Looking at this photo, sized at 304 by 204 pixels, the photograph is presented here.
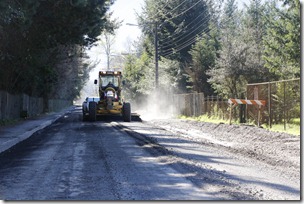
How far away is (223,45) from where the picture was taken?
3559 cm

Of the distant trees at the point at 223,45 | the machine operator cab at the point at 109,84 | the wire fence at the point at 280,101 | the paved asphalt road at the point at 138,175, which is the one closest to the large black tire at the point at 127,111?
the machine operator cab at the point at 109,84

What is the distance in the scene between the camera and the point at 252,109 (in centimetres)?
2336

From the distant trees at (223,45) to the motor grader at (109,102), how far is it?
7183mm

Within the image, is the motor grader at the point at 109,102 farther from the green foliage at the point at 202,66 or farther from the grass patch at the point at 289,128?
the green foliage at the point at 202,66

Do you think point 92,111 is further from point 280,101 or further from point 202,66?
point 202,66

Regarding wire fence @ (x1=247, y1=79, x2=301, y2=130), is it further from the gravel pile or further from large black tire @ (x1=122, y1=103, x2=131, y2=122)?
large black tire @ (x1=122, y1=103, x2=131, y2=122)

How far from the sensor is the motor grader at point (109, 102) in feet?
97.8

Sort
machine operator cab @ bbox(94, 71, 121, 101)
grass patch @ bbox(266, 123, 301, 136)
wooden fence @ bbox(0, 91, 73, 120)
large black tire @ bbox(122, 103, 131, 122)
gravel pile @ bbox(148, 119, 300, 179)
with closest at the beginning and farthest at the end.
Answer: gravel pile @ bbox(148, 119, 300, 179) < grass patch @ bbox(266, 123, 301, 136) < wooden fence @ bbox(0, 91, 73, 120) < large black tire @ bbox(122, 103, 131, 122) < machine operator cab @ bbox(94, 71, 121, 101)

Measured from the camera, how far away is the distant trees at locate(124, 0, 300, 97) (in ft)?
98.9

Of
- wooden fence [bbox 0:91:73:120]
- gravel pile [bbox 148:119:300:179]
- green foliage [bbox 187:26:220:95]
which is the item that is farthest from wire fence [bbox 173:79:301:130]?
green foliage [bbox 187:26:220:95]

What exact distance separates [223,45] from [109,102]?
10.7 metres

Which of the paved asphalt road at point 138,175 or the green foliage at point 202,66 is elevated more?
the green foliage at point 202,66

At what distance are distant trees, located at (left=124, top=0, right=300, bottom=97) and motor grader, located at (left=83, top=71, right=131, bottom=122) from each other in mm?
7183

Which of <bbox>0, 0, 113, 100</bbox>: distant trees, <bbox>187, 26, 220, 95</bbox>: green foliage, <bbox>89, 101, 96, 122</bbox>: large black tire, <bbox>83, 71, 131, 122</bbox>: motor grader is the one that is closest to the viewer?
<bbox>0, 0, 113, 100</bbox>: distant trees
